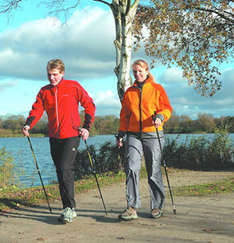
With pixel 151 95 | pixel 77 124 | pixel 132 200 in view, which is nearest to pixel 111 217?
pixel 132 200

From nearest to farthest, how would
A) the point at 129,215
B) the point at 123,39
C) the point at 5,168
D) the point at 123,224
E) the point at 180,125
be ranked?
the point at 123,224 < the point at 129,215 < the point at 5,168 < the point at 123,39 < the point at 180,125

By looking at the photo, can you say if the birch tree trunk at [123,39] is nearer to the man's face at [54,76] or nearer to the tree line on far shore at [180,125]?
the tree line on far shore at [180,125]

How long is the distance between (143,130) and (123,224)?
1417mm

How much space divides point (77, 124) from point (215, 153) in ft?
34.9

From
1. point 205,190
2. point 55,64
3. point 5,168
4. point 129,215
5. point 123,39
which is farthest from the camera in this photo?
point 123,39

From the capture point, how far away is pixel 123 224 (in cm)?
553

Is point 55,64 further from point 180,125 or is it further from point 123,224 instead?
point 180,125

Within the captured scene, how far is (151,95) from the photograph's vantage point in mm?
5805

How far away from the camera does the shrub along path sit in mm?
4823

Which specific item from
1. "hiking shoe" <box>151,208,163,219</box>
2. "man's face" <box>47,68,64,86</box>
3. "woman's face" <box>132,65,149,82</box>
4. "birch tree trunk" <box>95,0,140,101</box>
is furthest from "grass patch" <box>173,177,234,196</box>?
"birch tree trunk" <box>95,0,140,101</box>

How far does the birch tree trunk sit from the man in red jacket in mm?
6847

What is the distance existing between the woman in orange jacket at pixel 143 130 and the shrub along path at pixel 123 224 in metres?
0.40

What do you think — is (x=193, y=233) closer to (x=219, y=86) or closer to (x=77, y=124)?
(x=77, y=124)

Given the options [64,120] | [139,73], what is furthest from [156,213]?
[139,73]
